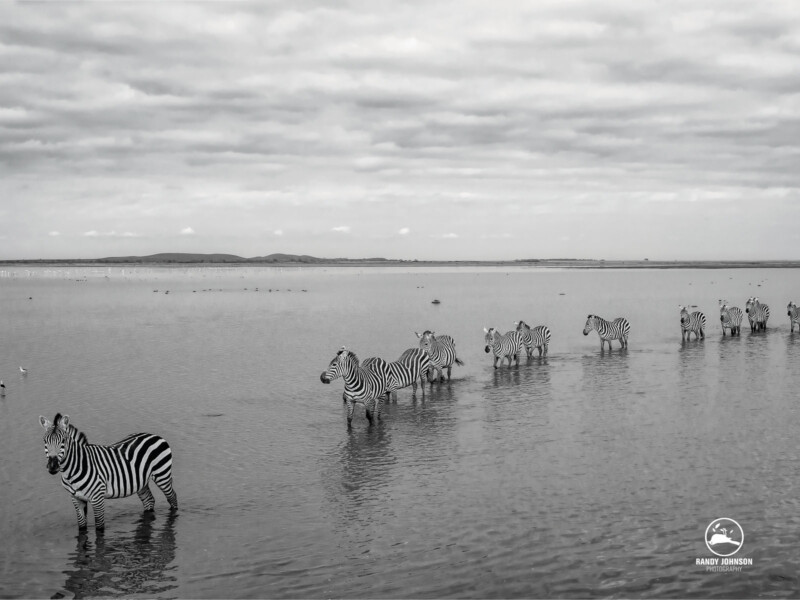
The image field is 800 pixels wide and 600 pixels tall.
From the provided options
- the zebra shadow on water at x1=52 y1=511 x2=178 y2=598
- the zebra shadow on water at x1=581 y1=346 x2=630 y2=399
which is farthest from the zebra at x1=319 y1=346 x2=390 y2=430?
the zebra shadow on water at x1=52 y1=511 x2=178 y2=598

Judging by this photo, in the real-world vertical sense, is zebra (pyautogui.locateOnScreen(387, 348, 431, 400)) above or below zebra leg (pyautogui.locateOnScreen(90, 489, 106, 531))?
above

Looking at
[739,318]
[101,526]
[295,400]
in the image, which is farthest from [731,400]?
[739,318]

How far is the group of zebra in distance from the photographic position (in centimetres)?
1619

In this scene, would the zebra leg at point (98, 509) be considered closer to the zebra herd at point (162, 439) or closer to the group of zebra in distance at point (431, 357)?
the zebra herd at point (162, 439)

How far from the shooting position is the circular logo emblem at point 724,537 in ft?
29.6

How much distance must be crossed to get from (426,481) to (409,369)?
7271 millimetres

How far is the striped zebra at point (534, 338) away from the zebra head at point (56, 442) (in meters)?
18.4

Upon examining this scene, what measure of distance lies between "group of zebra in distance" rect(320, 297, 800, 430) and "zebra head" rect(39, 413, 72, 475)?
Result: 6.44m

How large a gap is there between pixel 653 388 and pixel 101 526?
14.1 meters

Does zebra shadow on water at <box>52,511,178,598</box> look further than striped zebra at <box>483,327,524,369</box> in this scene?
No

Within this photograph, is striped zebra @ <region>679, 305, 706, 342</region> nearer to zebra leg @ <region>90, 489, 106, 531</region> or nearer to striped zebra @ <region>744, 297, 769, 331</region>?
striped zebra @ <region>744, 297, 769, 331</region>

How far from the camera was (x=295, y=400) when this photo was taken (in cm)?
1878

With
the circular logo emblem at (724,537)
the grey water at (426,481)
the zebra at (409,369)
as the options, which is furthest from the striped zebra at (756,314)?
the circular logo emblem at (724,537)

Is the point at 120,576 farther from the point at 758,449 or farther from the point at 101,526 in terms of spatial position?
the point at 758,449
